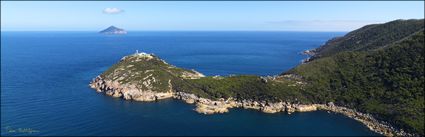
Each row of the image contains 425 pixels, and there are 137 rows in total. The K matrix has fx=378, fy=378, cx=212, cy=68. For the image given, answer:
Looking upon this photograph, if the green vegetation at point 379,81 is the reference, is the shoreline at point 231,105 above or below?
below

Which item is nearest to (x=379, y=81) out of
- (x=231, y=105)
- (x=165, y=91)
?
(x=231, y=105)

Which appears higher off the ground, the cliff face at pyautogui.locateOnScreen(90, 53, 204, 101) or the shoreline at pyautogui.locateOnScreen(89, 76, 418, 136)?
the cliff face at pyautogui.locateOnScreen(90, 53, 204, 101)

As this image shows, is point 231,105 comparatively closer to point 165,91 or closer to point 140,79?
point 165,91

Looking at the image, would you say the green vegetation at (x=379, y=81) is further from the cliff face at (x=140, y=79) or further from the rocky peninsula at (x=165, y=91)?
the cliff face at (x=140, y=79)

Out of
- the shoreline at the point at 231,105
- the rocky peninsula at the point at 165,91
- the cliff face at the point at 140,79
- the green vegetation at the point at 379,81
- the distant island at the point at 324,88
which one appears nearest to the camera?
the shoreline at the point at 231,105

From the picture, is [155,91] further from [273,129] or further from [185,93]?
[273,129]

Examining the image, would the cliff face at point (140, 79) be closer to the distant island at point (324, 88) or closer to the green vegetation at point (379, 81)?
the distant island at point (324, 88)

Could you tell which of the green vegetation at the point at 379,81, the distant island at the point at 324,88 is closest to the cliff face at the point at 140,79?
the distant island at the point at 324,88

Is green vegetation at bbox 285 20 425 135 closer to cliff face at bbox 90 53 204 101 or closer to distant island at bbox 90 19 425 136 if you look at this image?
distant island at bbox 90 19 425 136

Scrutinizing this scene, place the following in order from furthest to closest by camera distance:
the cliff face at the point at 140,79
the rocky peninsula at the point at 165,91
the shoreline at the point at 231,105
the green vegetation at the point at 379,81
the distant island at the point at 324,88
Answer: the cliff face at the point at 140,79 → the rocky peninsula at the point at 165,91 → the distant island at the point at 324,88 → the green vegetation at the point at 379,81 → the shoreline at the point at 231,105

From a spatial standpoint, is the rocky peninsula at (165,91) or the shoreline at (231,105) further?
the rocky peninsula at (165,91)

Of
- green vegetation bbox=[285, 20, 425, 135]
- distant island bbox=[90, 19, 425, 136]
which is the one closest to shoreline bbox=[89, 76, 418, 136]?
distant island bbox=[90, 19, 425, 136]
